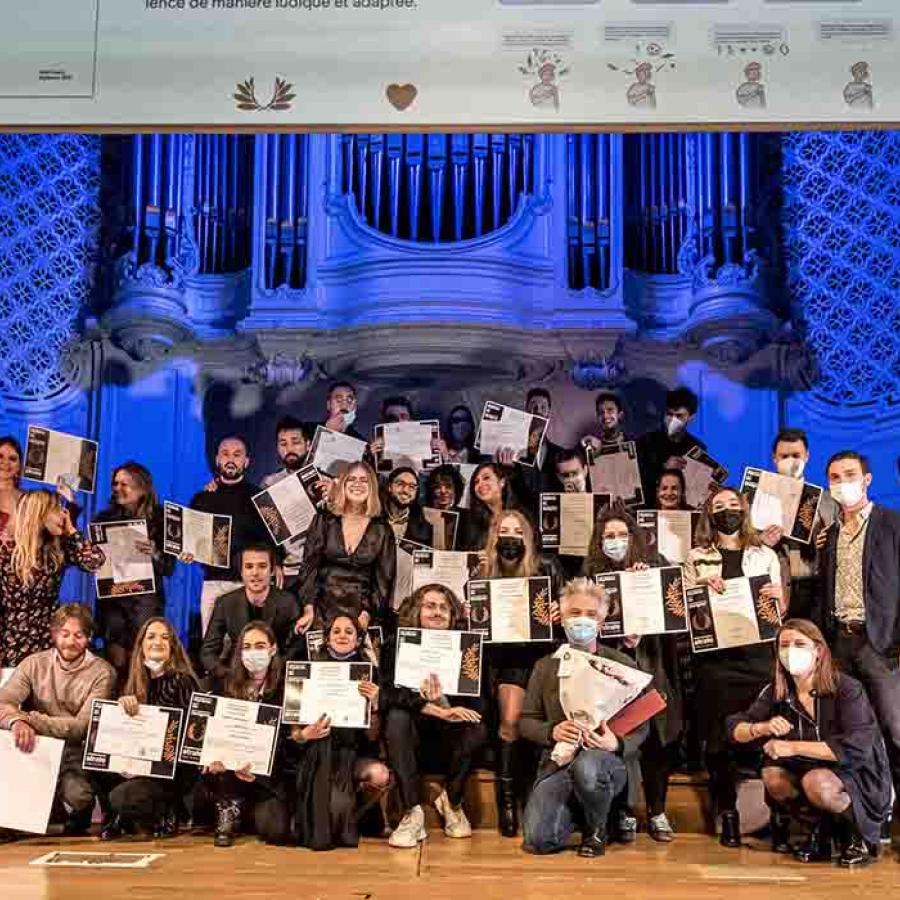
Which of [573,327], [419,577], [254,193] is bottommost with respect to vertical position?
[419,577]

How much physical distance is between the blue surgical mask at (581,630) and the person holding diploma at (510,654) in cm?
29

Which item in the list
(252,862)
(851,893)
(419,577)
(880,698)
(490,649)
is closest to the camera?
(851,893)

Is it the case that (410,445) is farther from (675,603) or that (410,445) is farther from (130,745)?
(130,745)

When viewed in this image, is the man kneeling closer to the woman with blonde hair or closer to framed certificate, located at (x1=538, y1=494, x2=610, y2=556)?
framed certificate, located at (x1=538, y1=494, x2=610, y2=556)

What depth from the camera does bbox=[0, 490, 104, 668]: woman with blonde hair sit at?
511cm

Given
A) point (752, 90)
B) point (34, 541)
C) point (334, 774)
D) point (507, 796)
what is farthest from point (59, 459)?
point (752, 90)

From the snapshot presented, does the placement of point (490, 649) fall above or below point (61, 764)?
above

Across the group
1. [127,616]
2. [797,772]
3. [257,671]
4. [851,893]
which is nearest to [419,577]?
[257,671]

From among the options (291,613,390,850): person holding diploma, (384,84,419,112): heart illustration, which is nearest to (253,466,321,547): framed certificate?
(291,613,390,850): person holding diploma

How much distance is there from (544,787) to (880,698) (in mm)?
1333

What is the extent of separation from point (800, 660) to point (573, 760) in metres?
0.90

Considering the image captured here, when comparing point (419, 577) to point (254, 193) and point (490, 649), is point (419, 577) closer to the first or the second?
point (490, 649)

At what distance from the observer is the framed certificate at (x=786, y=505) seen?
5.31 meters

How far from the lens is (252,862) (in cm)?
433
